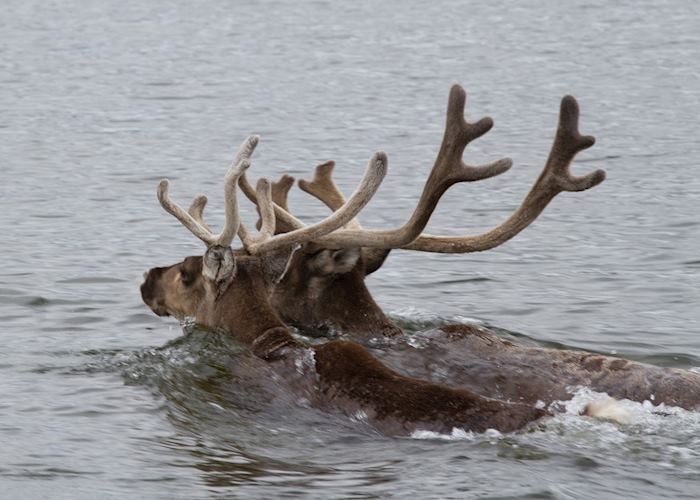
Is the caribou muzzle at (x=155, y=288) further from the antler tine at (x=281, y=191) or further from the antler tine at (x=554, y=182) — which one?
the antler tine at (x=554, y=182)

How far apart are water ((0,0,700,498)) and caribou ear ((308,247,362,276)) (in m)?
0.72

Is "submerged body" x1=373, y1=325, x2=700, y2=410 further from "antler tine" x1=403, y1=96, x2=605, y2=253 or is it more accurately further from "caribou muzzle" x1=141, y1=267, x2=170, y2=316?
"caribou muzzle" x1=141, y1=267, x2=170, y2=316

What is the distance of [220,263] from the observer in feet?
29.2

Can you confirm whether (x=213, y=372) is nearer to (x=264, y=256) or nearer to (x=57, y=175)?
(x=264, y=256)

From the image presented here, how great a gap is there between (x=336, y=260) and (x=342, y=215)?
0.43m

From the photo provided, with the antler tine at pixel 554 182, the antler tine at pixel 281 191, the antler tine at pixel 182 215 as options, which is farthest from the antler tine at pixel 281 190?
the antler tine at pixel 554 182

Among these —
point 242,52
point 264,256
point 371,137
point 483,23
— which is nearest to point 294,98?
point 371,137

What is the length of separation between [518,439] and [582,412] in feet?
2.03

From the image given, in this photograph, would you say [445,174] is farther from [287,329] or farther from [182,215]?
[182,215]

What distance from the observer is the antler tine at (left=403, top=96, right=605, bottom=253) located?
865cm

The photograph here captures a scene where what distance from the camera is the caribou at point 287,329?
789cm

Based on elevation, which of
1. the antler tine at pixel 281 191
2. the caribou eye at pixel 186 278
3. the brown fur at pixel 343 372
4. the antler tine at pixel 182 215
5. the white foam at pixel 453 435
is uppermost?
the antler tine at pixel 281 191

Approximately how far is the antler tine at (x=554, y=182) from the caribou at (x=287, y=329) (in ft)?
1.33

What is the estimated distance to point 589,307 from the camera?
38.3 feet
